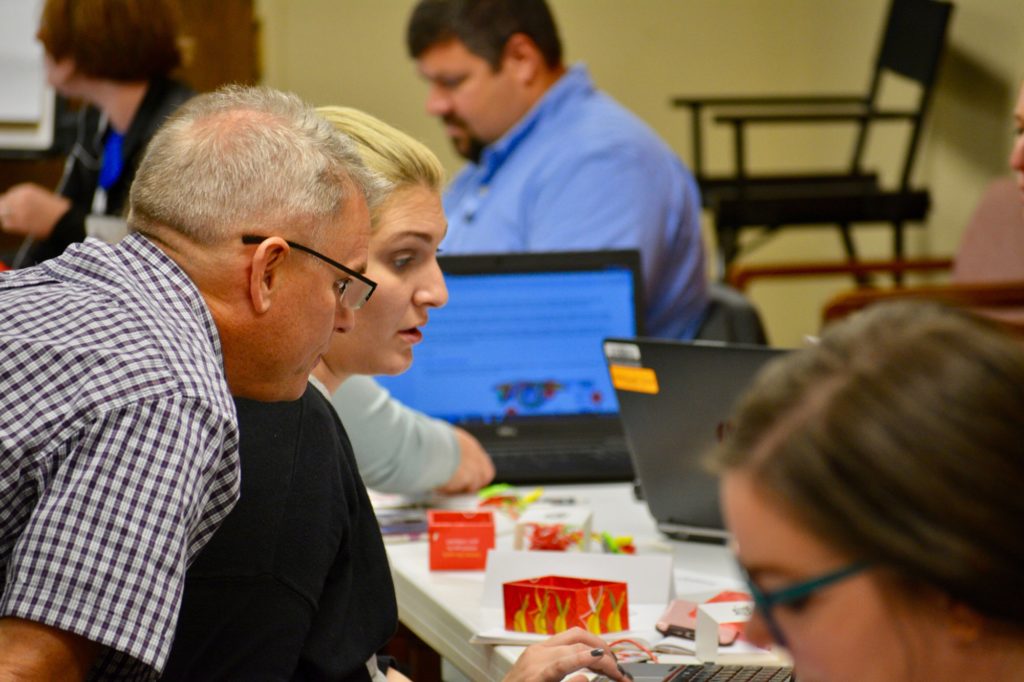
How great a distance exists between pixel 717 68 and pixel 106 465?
5.89 metres

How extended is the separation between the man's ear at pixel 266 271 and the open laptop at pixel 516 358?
1216 mm

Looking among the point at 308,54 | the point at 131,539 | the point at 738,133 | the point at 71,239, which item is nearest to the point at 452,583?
the point at 131,539

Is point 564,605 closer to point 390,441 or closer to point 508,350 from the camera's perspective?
point 390,441

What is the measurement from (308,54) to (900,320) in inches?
218

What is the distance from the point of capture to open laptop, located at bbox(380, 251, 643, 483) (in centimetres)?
247

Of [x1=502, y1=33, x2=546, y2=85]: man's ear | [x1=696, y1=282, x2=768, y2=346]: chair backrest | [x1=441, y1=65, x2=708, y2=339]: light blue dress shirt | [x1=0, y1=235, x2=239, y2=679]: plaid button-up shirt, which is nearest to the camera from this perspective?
[x1=0, y1=235, x2=239, y2=679]: plaid button-up shirt

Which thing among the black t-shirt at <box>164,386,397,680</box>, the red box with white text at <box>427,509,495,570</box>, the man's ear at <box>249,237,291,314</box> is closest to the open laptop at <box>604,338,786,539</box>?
the red box with white text at <box>427,509,495,570</box>

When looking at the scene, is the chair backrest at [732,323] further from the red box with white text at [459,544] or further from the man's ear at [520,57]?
the red box with white text at [459,544]

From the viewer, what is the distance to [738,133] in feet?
16.5

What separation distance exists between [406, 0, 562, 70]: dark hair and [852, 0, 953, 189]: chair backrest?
7.05 feet

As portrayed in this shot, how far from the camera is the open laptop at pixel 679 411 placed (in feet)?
6.01

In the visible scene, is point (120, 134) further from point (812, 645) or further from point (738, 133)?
point (812, 645)

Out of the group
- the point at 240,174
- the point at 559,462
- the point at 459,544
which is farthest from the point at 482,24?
the point at 240,174

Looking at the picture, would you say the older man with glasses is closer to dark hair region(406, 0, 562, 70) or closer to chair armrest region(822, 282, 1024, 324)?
dark hair region(406, 0, 562, 70)
